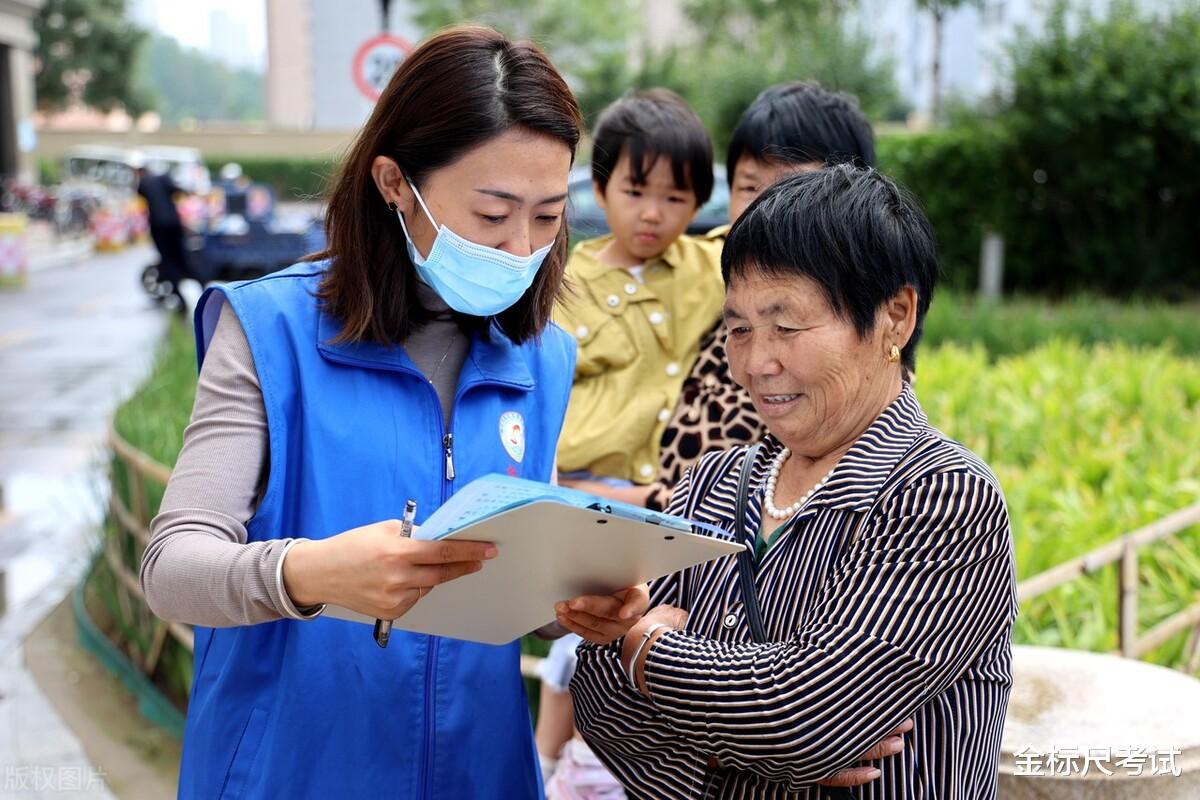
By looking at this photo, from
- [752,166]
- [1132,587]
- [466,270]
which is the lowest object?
[1132,587]

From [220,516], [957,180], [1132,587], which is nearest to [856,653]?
[220,516]

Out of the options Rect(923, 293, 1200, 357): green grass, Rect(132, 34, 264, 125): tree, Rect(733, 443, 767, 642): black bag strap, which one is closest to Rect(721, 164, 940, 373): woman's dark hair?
Rect(733, 443, 767, 642): black bag strap

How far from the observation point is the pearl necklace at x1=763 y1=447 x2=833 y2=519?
1.66 meters

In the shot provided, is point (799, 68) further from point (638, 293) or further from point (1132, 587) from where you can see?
point (638, 293)

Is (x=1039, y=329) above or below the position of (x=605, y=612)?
below

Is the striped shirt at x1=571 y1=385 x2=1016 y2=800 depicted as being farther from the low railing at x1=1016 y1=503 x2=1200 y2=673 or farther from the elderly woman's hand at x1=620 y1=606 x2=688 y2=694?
the low railing at x1=1016 y1=503 x2=1200 y2=673

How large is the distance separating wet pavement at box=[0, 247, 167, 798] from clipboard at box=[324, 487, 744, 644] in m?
2.83

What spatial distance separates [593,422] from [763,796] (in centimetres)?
116

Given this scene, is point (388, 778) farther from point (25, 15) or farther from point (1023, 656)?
point (25, 15)

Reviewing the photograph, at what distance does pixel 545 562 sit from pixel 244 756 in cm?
53

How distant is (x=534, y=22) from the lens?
36.8 metres

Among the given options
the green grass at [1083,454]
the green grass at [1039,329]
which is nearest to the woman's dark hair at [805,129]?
the green grass at [1083,454]

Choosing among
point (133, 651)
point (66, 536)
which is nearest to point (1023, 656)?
point (133, 651)

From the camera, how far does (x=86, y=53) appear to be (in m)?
45.0
